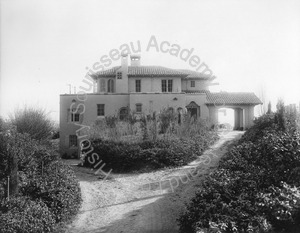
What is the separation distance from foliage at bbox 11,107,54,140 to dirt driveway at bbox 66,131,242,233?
350 centimetres

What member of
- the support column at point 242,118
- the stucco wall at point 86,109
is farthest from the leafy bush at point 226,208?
the support column at point 242,118

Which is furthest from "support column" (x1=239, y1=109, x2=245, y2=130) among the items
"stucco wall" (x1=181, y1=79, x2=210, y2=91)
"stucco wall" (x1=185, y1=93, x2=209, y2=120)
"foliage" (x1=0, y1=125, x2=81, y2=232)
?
"foliage" (x1=0, y1=125, x2=81, y2=232)

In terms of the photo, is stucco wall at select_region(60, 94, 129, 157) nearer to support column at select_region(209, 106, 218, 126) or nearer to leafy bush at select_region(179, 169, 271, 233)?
support column at select_region(209, 106, 218, 126)

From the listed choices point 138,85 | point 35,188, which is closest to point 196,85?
point 138,85

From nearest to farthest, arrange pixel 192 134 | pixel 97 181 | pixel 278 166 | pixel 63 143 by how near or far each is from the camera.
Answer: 1. pixel 278 166
2. pixel 97 181
3. pixel 192 134
4. pixel 63 143

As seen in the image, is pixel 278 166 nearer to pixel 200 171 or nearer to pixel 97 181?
pixel 200 171

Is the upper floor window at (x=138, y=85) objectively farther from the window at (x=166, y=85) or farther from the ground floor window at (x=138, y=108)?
the ground floor window at (x=138, y=108)

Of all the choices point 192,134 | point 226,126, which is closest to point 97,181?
point 192,134

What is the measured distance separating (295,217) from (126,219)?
4908 mm

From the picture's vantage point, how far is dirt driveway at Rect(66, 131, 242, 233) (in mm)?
9016

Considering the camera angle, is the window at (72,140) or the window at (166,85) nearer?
the window at (72,140)

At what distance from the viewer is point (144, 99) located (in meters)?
27.4

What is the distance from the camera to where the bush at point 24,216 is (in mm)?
7344

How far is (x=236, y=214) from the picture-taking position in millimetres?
7359
